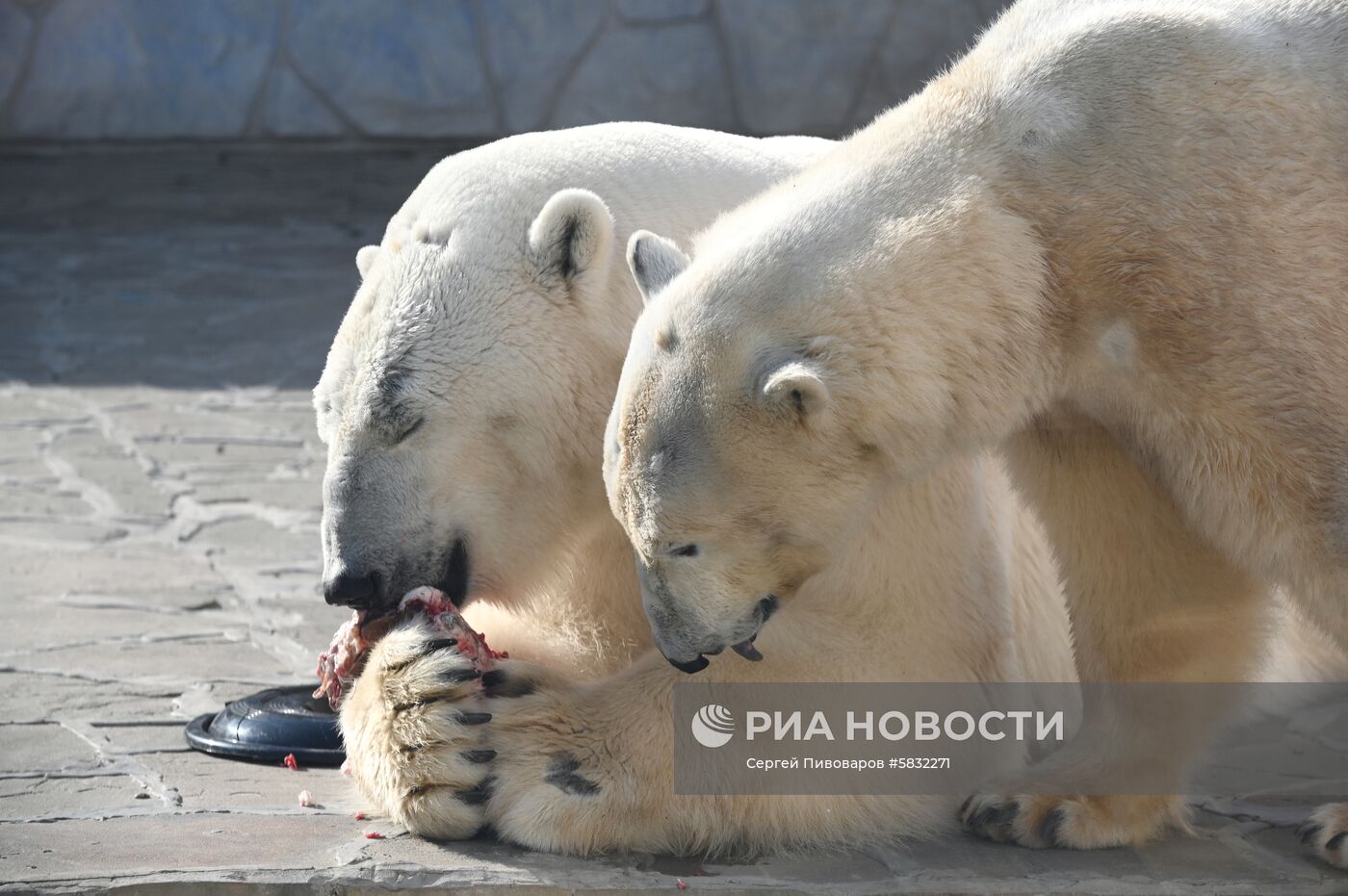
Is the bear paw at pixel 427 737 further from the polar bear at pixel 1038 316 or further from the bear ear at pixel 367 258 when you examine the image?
the bear ear at pixel 367 258

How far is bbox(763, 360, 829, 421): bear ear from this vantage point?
215cm

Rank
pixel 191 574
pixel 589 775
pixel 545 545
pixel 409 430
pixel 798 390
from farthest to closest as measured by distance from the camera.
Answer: pixel 191 574, pixel 545 545, pixel 409 430, pixel 589 775, pixel 798 390

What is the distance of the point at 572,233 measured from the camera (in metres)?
2.63

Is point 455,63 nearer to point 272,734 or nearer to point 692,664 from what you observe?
point 272,734

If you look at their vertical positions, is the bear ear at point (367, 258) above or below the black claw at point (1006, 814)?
above

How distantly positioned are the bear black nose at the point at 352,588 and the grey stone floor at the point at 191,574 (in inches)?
13.8

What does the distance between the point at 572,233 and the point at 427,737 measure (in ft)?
2.60

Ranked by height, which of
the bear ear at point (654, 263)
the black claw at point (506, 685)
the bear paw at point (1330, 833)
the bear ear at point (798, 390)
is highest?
the bear ear at point (654, 263)

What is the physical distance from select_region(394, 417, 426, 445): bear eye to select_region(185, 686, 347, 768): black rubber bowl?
2.32 feet

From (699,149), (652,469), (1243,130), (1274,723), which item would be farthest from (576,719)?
(1274,723)

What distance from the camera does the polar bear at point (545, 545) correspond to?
2.55m

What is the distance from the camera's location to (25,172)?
1047cm

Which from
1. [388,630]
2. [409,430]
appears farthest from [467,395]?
[388,630]

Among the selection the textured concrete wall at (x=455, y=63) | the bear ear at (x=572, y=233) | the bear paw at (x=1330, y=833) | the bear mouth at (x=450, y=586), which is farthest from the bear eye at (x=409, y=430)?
the textured concrete wall at (x=455, y=63)
